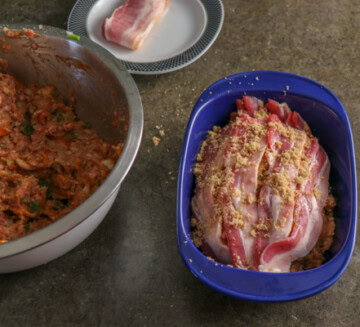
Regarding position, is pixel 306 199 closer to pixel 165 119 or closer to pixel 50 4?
pixel 165 119

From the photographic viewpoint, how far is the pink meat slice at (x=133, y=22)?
167 centimetres

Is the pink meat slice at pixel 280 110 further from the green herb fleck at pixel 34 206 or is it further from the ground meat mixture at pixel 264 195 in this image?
the green herb fleck at pixel 34 206

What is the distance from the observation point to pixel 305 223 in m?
1.14

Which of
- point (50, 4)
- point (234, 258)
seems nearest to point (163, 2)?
point (50, 4)

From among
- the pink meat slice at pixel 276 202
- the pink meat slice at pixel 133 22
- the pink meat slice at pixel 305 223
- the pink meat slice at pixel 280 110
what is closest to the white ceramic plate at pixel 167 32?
the pink meat slice at pixel 133 22

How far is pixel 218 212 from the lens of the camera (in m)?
1.15

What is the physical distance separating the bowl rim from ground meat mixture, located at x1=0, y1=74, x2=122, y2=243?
133mm

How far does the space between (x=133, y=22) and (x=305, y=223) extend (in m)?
1.04

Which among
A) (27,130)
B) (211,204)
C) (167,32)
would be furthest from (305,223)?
(167,32)

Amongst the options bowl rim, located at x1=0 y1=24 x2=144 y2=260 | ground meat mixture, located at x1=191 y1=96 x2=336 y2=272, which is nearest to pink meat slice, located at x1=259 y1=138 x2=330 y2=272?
ground meat mixture, located at x1=191 y1=96 x2=336 y2=272

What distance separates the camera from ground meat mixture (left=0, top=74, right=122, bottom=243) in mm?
1202

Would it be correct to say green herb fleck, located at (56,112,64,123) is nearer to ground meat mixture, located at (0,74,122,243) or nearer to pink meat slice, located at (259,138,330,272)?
ground meat mixture, located at (0,74,122,243)

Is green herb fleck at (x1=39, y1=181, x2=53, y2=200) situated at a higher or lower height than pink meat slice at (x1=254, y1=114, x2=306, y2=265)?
lower

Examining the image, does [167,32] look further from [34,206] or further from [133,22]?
[34,206]
